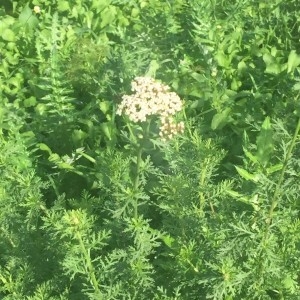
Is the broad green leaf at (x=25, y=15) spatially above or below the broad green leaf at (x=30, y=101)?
above

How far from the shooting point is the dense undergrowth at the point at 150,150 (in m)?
2.51

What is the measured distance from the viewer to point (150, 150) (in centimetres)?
338

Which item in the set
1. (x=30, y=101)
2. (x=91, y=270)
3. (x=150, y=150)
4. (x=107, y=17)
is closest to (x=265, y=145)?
(x=150, y=150)

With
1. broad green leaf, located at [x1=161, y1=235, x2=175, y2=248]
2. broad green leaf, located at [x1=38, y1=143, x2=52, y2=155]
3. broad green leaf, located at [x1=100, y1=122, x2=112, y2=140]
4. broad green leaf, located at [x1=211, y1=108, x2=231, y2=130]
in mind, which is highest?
broad green leaf, located at [x1=161, y1=235, x2=175, y2=248]

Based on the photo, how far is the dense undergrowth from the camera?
2.51m

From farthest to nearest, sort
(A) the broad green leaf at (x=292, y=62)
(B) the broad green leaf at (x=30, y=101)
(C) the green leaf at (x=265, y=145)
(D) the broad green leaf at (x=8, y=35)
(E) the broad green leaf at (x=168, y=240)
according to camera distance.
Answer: (D) the broad green leaf at (x=8, y=35) → (B) the broad green leaf at (x=30, y=101) → (A) the broad green leaf at (x=292, y=62) → (C) the green leaf at (x=265, y=145) → (E) the broad green leaf at (x=168, y=240)

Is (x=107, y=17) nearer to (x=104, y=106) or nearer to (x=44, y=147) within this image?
(x=104, y=106)

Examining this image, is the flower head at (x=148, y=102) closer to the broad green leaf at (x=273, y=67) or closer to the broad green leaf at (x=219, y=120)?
the broad green leaf at (x=219, y=120)

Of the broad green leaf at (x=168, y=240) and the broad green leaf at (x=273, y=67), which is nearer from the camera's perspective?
the broad green leaf at (x=168, y=240)

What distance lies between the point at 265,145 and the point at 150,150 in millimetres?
655

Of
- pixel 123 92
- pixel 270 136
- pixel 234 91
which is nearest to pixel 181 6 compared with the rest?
pixel 234 91

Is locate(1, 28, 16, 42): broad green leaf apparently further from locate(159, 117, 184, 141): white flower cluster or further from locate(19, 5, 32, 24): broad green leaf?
locate(159, 117, 184, 141): white flower cluster

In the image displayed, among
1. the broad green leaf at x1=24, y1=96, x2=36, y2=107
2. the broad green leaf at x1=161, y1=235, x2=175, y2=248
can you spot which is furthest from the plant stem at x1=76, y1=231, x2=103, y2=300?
the broad green leaf at x1=24, y1=96, x2=36, y2=107

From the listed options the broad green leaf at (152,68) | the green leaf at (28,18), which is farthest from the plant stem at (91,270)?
the green leaf at (28,18)
